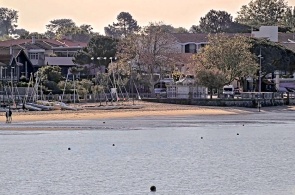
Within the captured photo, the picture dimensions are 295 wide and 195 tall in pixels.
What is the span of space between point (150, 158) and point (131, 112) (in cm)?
3952

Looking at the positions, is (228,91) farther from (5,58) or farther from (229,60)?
(5,58)

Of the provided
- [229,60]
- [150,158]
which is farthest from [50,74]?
[150,158]

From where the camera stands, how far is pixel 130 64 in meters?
113

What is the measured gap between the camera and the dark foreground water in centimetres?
4238

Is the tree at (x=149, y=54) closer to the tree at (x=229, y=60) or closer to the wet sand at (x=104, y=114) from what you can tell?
the tree at (x=229, y=60)

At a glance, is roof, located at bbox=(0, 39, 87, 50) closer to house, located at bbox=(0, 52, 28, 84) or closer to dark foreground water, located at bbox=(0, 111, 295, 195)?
house, located at bbox=(0, 52, 28, 84)

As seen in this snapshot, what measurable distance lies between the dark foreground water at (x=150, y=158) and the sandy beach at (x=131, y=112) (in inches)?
198

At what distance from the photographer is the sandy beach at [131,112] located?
285ft

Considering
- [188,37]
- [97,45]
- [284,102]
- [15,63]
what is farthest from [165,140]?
[188,37]

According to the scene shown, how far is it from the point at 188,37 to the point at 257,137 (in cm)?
8409

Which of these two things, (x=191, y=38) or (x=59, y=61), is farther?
(x=191, y=38)

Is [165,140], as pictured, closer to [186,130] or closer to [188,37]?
[186,130]

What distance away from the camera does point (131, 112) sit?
307 ft

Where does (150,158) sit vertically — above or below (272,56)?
below
